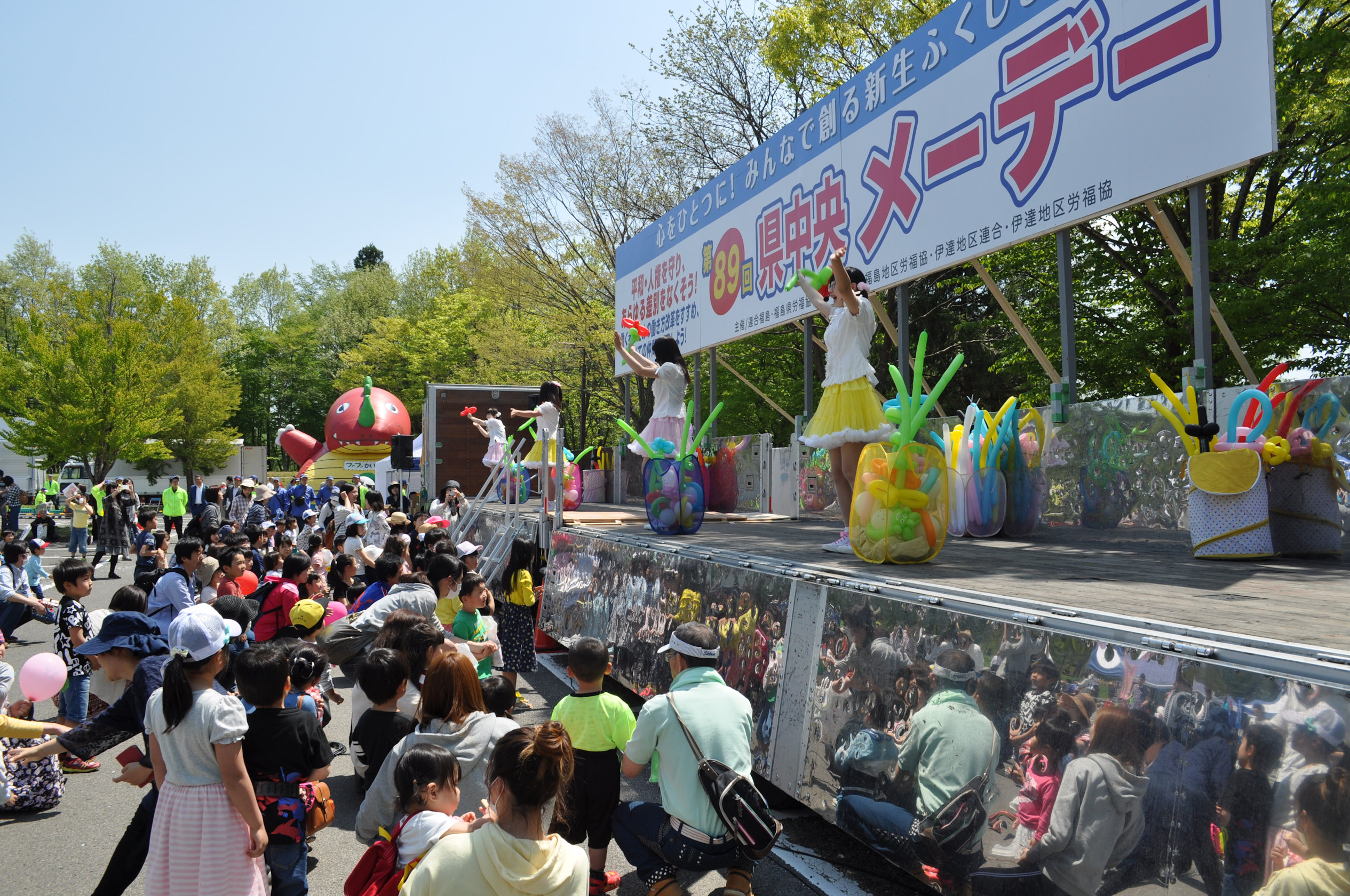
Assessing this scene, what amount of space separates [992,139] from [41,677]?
26.0ft

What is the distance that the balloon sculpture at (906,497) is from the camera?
497 cm

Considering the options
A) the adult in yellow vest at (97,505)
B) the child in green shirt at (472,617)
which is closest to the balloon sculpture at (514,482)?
the child in green shirt at (472,617)

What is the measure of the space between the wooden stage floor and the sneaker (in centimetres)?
398

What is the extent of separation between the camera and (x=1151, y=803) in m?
2.43

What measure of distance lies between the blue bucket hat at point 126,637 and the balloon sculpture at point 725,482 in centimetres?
746

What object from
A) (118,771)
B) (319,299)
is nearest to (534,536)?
(118,771)

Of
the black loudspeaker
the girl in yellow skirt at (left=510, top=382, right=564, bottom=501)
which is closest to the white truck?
the black loudspeaker

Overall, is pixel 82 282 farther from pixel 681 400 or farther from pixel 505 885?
pixel 505 885

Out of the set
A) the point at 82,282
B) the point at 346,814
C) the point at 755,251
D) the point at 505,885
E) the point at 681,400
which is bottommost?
the point at 346,814

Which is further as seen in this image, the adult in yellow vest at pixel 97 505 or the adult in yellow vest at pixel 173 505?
the adult in yellow vest at pixel 173 505

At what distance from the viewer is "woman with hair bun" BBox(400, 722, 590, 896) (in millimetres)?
2293

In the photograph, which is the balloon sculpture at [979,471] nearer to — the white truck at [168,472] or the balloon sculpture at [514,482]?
the balloon sculpture at [514,482]

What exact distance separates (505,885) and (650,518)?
5533 mm

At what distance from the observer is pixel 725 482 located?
1091cm
